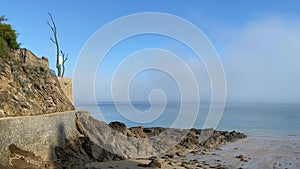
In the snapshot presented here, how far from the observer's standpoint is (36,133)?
44.7 feet

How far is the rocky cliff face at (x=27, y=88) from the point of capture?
1461 centimetres

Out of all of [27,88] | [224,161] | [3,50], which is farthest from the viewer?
[224,161]

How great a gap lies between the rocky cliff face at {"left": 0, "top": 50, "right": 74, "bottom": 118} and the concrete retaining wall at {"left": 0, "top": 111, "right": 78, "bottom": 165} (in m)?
1.13

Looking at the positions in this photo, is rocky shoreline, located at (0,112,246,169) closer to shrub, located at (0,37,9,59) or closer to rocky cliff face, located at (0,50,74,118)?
rocky cliff face, located at (0,50,74,118)

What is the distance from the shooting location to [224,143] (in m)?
30.5

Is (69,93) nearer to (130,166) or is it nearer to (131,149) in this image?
(131,149)

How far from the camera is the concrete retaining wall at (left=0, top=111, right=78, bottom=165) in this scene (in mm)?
11834

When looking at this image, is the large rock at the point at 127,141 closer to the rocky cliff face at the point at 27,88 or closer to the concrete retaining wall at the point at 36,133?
the rocky cliff face at the point at 27,88

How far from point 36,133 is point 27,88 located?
417 centimetres

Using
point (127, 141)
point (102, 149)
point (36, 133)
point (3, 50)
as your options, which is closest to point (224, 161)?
point (127, 141)

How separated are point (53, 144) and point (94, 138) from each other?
456 cm

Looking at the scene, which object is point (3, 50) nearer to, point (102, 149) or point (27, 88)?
point (27, 88)

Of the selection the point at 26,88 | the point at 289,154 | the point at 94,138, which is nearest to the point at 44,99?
the point at 26,88

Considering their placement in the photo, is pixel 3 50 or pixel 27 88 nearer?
pixel 27 88
